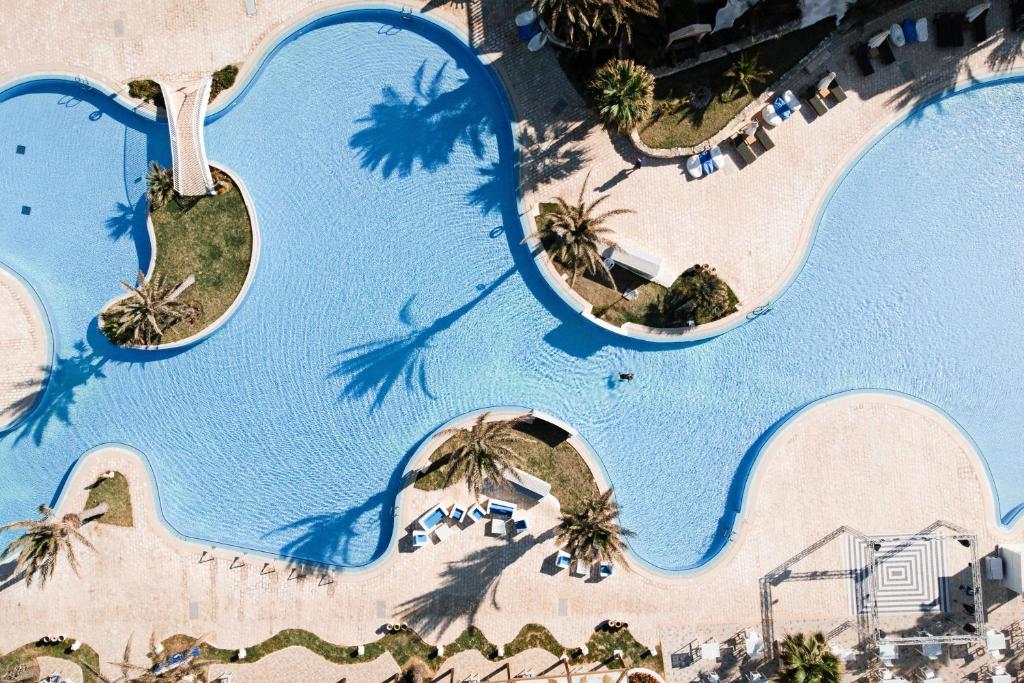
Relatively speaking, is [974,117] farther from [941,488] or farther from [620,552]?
[620,552]

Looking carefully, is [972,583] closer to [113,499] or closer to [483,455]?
[483,455]

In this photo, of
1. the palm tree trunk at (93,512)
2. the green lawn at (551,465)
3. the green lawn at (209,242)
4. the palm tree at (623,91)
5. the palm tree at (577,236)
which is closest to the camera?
the palm tree at (577,236)

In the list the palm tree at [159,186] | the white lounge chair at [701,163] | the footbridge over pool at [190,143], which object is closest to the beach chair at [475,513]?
the white lounge chair at [701,163]

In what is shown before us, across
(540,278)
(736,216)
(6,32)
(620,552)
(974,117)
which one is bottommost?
(620,552)

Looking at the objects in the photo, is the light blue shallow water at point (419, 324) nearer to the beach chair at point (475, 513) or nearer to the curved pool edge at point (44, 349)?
the curved pool edge at point (44, 349)

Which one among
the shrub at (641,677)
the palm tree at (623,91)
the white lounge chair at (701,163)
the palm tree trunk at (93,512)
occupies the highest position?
the palm tree at (623,91)

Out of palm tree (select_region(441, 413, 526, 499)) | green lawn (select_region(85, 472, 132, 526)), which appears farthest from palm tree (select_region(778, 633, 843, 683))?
green lawn (select_region(85, 472, 132, 526))

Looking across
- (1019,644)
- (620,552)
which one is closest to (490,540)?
(620,552)
